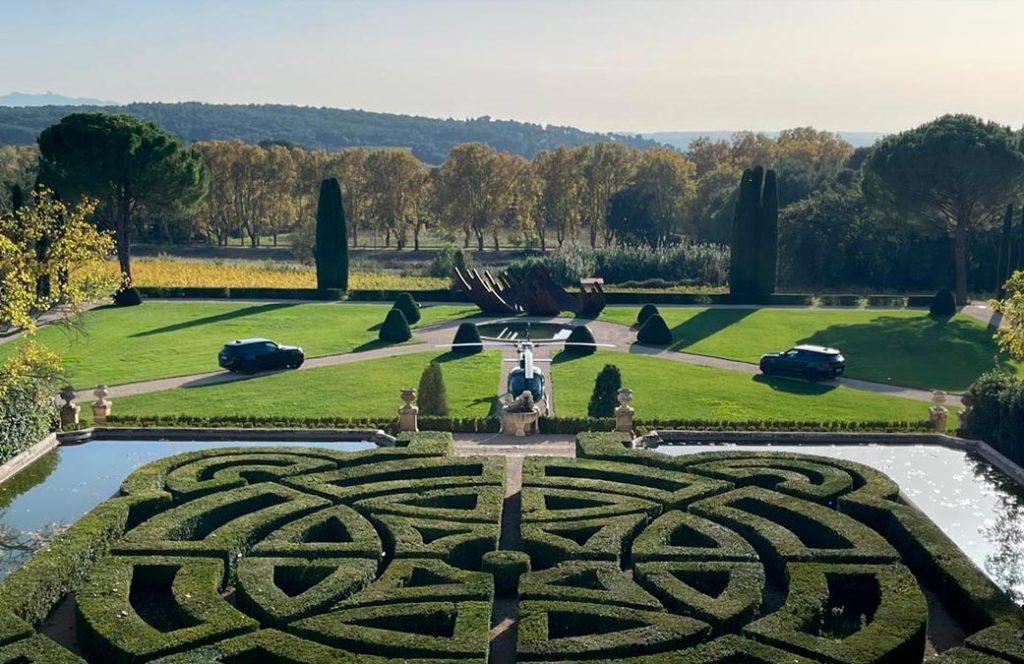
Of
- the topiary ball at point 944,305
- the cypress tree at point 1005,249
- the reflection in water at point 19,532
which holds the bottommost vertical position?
the reflection in water at point 19,532

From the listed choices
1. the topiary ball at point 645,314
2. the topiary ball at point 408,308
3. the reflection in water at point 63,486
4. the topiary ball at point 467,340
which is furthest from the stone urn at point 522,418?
A: the topiary ball at point 408,308

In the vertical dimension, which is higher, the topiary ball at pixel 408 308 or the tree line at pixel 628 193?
the tree line at pixel 628 193

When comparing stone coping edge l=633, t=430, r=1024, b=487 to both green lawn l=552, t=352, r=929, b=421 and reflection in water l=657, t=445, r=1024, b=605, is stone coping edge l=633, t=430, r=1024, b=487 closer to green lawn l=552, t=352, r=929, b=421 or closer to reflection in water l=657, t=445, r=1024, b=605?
reflection in water l=657, t=445, r=1024, b=605

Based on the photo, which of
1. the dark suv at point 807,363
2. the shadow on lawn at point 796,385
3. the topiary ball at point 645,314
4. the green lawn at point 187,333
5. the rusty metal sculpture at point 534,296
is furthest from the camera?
the rusty metal sculpture at point 534,296

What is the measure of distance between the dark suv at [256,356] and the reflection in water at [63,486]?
984cm

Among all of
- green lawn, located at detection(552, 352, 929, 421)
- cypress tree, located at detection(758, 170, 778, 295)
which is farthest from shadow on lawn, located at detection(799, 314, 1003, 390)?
cypress tree, located at detection(758, 170, 778, 295)

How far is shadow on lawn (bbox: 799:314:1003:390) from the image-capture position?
3830cm

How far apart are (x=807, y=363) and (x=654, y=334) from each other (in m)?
8.66

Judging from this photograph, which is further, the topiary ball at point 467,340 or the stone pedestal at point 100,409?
the topiary ball at point 467,340

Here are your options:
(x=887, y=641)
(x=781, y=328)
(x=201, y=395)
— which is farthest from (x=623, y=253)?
(x=887, y=641)

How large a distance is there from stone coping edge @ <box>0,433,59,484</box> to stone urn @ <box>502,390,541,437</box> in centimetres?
1303

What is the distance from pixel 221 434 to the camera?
28.2 m

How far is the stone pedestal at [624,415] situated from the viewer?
2781cm

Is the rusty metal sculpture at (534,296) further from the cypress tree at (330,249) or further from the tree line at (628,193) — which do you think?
the tree line at (628,193)
